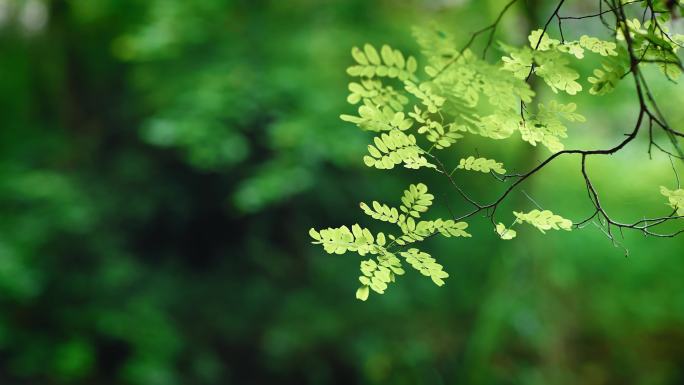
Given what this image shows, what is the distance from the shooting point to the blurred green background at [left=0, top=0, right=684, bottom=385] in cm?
348

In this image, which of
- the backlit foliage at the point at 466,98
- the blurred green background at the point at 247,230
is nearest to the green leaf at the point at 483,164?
the backlit foliage at the point at 466,98

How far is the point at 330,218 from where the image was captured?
4.12m

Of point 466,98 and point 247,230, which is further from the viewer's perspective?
point 247,230

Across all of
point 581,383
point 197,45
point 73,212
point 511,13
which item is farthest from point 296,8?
point 581,383

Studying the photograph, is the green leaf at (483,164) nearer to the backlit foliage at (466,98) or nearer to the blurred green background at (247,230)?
the backlit foliage at (466,98)

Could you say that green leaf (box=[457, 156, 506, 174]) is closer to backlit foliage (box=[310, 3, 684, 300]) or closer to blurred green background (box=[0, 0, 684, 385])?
backlit foliage (box=[310, 3, 684, 300])

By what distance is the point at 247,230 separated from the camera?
4.12m

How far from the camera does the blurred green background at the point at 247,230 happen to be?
11.4ft

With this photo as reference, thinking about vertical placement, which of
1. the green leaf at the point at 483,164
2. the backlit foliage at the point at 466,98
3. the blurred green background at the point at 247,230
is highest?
the backlit foliage at the point at 466,98

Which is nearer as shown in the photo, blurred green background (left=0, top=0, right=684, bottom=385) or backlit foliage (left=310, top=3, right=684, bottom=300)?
backlit foliage (left=310, top=3, right=684, bottom=300)

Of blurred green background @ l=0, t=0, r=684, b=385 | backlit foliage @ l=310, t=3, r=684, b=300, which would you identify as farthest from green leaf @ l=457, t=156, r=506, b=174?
blurred green background @ l=0, t=0, r=684, b=385

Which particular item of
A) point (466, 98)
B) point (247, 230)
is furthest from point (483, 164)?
point (247, 230)

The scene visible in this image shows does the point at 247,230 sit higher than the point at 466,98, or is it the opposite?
the point at 466,98

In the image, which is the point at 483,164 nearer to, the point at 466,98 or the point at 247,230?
the point at 466,98
